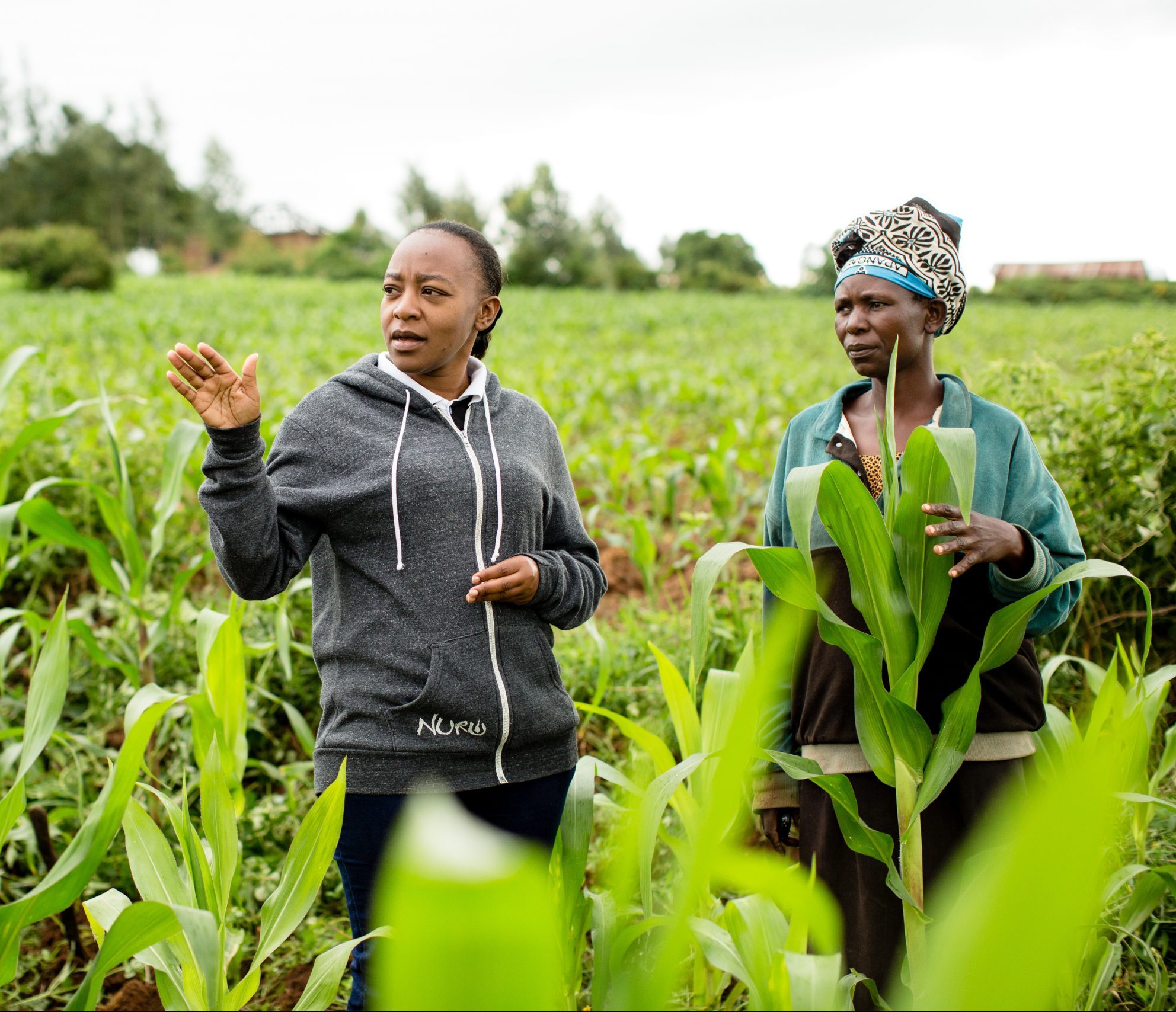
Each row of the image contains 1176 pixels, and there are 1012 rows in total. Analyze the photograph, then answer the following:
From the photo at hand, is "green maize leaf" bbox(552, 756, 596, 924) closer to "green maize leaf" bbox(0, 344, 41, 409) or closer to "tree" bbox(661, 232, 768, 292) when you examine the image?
"green maize leaf" bbox(0, 344, 41, 409)

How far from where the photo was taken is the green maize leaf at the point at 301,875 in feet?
4.17

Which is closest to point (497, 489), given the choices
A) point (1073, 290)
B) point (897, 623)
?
point (897, 623)

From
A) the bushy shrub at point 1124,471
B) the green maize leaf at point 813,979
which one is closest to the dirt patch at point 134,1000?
the green maize leaf at point 813,979

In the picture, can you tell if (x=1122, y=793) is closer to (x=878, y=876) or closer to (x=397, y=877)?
(x=878, y=876)

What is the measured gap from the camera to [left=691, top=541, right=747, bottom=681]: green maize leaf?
122 cm

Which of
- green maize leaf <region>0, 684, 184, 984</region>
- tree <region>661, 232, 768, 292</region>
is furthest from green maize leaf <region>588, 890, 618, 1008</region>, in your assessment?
tree <region>661, 232, 768, 292</region>

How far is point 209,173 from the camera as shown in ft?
178

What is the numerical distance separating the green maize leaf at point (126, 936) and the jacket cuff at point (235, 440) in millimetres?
632

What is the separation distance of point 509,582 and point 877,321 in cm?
76

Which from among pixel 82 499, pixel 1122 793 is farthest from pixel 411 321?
pixel 82 499

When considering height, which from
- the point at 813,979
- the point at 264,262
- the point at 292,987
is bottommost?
the point at 292,987

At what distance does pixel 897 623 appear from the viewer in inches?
52.2

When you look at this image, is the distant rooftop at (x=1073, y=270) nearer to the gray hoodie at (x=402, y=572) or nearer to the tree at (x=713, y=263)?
the tree at (x=713, y=263)

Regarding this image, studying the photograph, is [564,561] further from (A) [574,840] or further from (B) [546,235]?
(B) [546,235]
